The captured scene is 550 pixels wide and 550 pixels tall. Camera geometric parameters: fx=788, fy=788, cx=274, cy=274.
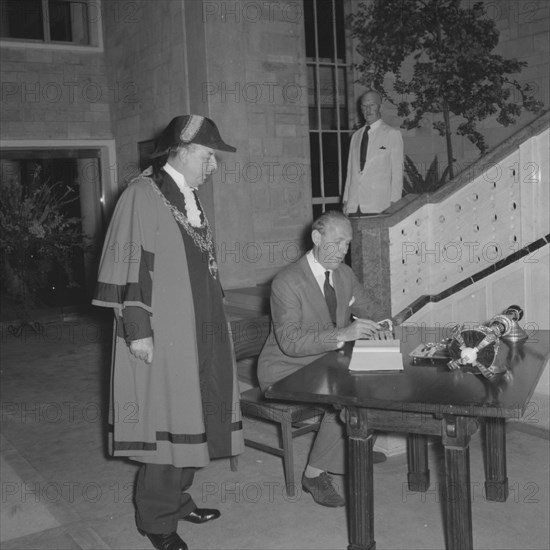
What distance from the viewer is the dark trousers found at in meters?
3.41

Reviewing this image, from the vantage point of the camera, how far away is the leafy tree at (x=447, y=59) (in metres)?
9.25

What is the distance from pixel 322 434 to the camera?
12.7 feet

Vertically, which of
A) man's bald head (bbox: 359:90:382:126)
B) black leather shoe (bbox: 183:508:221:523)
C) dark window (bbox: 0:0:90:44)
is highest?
dark window (bbox: 0:0:90:44)

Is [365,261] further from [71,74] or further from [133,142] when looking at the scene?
[71,74]

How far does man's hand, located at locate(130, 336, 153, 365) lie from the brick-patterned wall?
25.8ft

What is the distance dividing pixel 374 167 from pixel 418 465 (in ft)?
11.8

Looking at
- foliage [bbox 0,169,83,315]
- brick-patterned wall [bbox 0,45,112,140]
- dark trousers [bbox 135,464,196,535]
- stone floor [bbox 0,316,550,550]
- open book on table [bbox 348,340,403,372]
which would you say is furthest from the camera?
brick-patterned wall [bbox 0,45,112,140]

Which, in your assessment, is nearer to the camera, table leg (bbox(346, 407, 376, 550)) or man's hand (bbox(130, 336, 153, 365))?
table leg (bbox(346, 407, 376, 550))

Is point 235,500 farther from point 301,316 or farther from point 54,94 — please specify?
point 54,94

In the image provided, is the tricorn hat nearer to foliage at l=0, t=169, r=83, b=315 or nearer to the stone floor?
the stone floor

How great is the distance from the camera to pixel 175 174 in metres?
3.48

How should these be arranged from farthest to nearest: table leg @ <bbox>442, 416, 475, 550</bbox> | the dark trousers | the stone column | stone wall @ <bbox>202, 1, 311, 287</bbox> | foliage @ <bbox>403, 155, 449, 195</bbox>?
the stone column, foliage @ <bbox>403, 155, 449, 195</bbox>, stone wall @ <bbox>202, 1, 311, 287</bbox>, the dark trousers, table leg @ <bbox>442, 416, 475, 550</bbox>

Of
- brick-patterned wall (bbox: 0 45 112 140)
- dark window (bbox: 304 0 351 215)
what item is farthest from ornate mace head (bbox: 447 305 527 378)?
brick-patterned wall (bbox: 0 45 112 140)

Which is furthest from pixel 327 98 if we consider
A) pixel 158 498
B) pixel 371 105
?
pixel 158 498
